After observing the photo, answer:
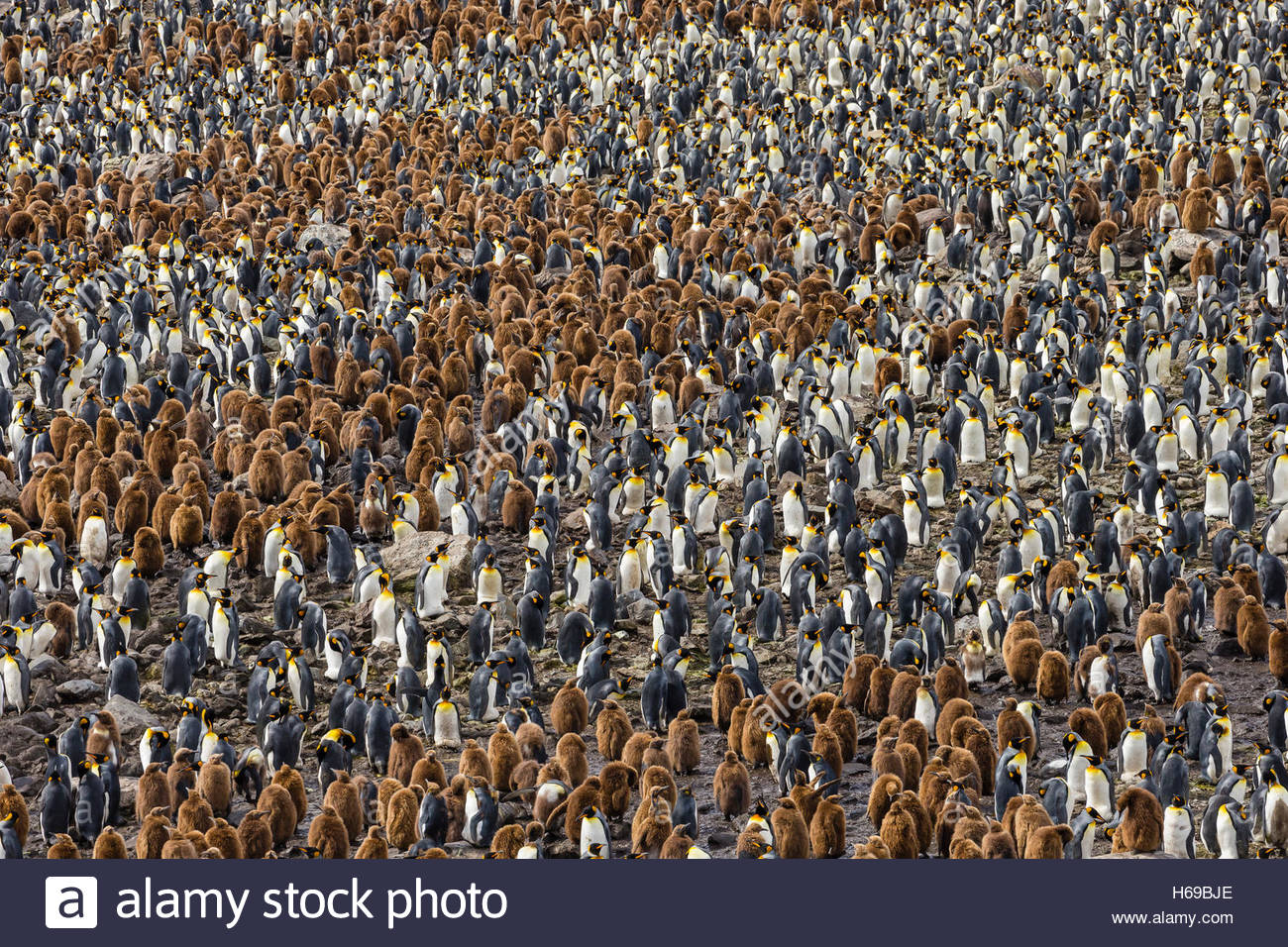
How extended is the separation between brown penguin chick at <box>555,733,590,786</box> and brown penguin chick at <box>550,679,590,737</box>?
2.65ft

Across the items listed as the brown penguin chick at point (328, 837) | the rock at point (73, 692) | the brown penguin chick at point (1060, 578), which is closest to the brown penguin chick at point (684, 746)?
the brown penguin chick at point (328, 837)

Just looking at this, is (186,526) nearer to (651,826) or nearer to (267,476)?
(267,476)

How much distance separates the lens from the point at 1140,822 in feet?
43.2

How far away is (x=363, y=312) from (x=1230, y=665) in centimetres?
1199

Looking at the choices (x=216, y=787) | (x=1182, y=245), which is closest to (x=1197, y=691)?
(x=216, y=787)

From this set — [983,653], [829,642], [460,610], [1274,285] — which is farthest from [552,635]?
[1274,285]

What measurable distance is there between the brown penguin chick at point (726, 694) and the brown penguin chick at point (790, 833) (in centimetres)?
196

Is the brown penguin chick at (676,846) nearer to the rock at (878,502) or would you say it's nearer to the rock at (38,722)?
the rock at (38,722)

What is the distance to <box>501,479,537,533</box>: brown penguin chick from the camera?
18734 mm

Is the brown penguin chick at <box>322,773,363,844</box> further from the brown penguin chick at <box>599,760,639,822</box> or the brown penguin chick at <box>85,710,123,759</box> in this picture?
the brown penguin chick at <box>85,710,123,759</box>

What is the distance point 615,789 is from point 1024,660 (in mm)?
3762

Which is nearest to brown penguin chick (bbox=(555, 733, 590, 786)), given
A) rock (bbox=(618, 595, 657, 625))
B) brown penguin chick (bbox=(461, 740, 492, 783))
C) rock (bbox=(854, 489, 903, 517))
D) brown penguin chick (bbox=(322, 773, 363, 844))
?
brown penguin chick (bbox=(461, 740, 492, 783))

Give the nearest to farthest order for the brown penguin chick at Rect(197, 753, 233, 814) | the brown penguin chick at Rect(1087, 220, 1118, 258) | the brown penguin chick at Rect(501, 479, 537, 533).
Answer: the brown penguin chick at Rect(197, 753, 233, 814) < the brown penguin chick at Rect(501, 479, 537, 533) < the brown penguin chick at Rect(1087, 220, 1118, 258)
